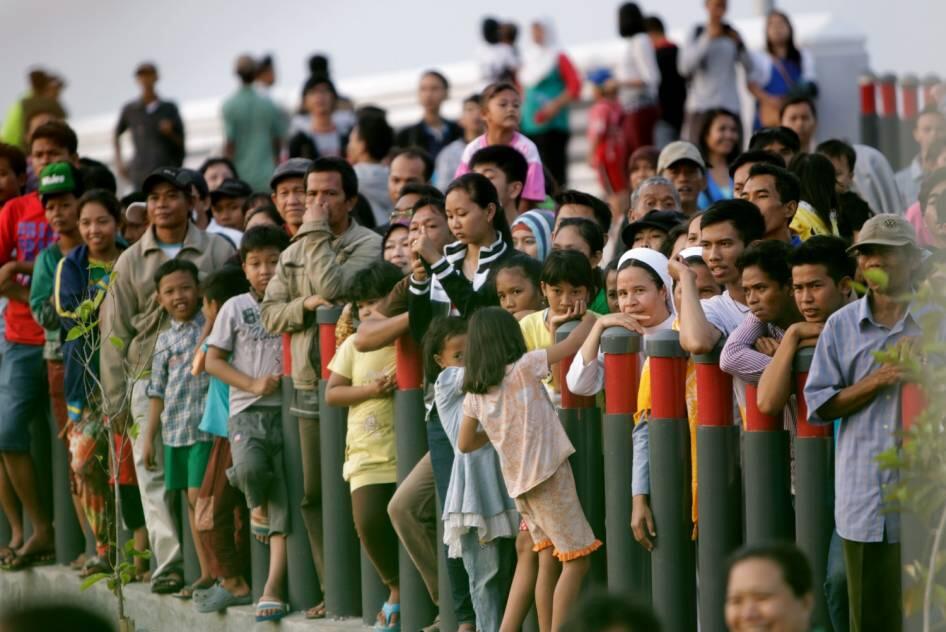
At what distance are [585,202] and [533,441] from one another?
90.0 inches

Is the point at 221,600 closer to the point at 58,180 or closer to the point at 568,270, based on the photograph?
the point at 58,180

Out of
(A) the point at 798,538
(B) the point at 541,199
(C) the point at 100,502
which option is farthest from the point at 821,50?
(A) the point at 798,538

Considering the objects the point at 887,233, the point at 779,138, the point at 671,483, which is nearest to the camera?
the point at 887,233

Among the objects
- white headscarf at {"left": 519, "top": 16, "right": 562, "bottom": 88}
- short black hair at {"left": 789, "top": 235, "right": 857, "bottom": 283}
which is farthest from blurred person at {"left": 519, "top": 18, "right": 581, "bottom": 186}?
short black hair at {"left": 789, "top": 235, "right": 857, "bottom": 283}

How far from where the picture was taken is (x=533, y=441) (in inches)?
300

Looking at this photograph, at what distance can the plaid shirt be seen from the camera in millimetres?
9875

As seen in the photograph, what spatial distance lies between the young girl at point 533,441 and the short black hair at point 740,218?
66cm

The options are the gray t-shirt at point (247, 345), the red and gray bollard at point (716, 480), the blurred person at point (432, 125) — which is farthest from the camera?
the blurred person at point (432, 125)

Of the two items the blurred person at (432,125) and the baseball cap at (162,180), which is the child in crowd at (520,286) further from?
the blurred person at (432,125)

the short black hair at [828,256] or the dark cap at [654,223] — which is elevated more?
the dark cap at [654,223]

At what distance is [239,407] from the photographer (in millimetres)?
9492

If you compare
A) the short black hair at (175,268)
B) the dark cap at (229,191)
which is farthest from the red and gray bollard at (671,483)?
the dark cap at (229,191)

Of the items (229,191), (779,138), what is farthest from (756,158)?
(229,191)

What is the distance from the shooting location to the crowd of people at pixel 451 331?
666 cm
